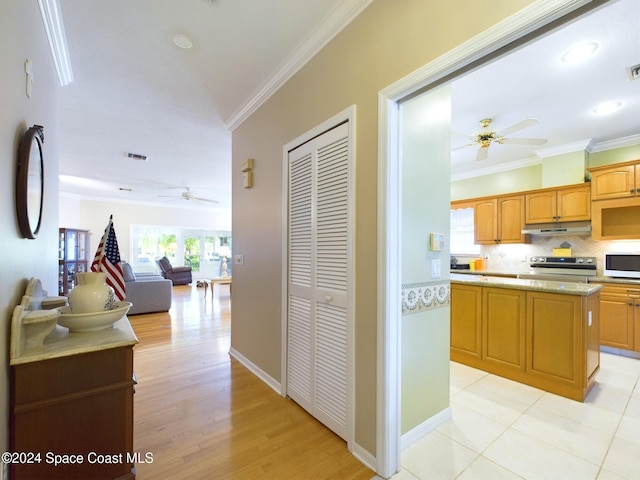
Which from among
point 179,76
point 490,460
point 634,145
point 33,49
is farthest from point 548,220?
point 33,49

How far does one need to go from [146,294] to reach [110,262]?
10.6ft

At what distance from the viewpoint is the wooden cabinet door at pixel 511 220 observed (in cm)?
466

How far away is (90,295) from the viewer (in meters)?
1.47

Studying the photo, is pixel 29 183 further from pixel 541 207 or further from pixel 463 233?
pixel 463 233

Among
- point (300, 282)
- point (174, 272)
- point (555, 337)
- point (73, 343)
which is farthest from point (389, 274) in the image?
point (174, 272)

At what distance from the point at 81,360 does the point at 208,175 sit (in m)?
5.23

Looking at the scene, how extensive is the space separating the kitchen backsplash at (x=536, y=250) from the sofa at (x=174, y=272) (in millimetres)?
8083

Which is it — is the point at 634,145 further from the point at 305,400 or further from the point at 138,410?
the point at 138,410

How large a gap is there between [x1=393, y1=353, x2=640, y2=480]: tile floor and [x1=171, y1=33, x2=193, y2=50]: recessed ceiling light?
314 centimetres

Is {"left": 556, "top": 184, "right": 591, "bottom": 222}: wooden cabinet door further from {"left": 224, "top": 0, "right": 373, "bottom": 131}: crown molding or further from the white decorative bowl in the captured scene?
the white decorative bowl

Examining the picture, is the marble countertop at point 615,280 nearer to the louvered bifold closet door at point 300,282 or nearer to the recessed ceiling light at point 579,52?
the recessed ceiling light at point 579,52

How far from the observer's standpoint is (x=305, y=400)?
217 centimetres

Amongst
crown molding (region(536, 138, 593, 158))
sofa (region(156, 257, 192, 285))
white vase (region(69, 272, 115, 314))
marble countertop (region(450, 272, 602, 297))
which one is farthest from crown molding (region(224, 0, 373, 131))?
sofa (region(156, 257, 192, 285))

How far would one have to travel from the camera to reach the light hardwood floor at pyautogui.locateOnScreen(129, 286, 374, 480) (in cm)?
161
